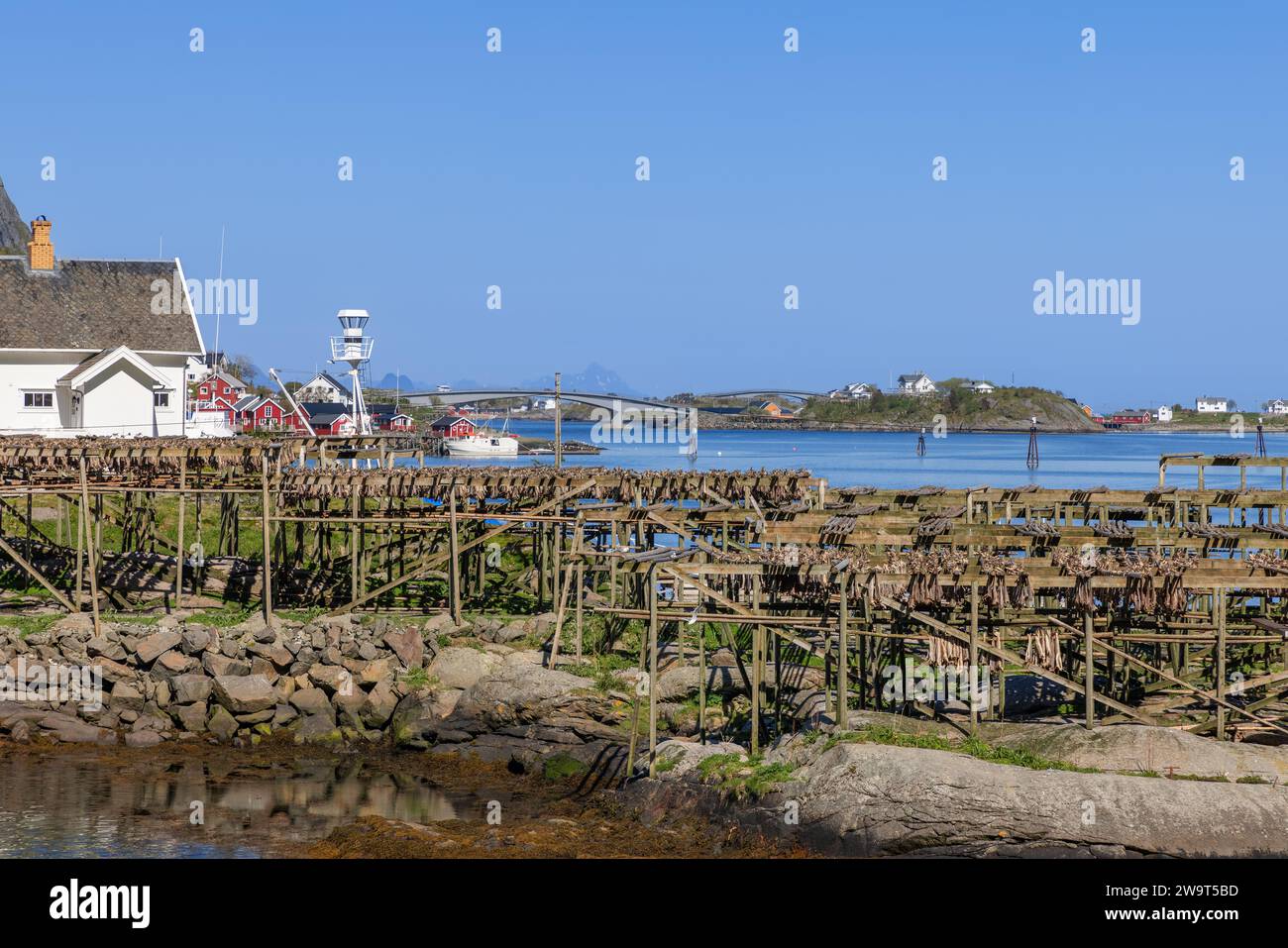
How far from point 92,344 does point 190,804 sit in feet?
109

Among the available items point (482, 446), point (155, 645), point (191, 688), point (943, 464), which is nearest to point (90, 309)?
point (155, 645)

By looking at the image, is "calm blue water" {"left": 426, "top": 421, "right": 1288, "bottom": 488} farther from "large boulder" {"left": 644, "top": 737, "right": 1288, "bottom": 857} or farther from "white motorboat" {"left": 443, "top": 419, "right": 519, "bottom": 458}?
"large boulder" {"left": 644, "top": 737, "right": 1288, "bottom": 857}

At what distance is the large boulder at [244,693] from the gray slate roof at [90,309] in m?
28.1

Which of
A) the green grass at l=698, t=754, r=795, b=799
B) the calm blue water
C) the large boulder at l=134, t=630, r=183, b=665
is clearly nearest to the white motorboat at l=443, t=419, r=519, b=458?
the calm blue water

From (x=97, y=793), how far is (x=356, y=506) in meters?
9.06

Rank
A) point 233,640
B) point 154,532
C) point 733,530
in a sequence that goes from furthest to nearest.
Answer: point 154,532 → point 733,530 → point 233,640

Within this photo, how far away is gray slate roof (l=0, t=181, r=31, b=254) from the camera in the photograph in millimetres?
97044

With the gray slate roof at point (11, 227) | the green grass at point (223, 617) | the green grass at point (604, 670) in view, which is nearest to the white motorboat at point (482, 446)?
the gray slate roof at point (11, 227)

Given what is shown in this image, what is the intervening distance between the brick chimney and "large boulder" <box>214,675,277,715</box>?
106 feet

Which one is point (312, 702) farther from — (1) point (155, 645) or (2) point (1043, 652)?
(2) point (1043, 652)

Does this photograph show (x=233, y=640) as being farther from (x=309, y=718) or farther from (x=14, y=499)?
(x=14, y=499)

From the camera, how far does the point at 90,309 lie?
53.2 m
